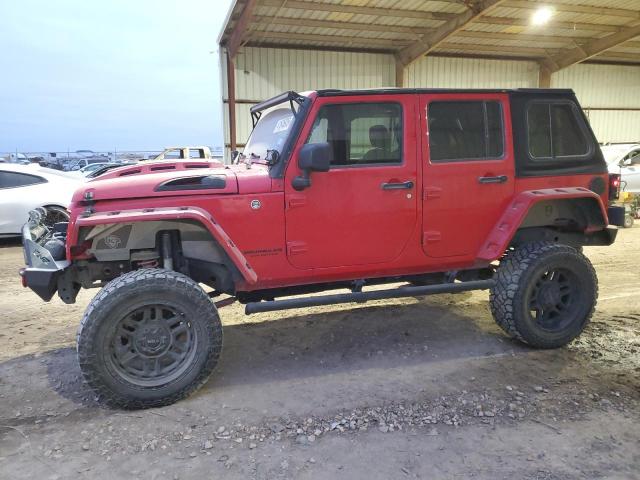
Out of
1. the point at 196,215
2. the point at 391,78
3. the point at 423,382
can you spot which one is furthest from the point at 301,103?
the point at 391,78

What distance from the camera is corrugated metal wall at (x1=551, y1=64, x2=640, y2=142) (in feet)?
63.7

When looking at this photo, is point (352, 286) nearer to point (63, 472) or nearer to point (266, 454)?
point (266, 454)

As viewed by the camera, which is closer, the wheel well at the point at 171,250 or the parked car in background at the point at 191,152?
the wheel well at the point at 171,250

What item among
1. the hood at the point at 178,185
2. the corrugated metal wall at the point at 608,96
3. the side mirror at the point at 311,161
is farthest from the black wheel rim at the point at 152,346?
the corrugated metal wall at the point at 608,96

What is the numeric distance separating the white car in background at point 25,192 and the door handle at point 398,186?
6.69 meters

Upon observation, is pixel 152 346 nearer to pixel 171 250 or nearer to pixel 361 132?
pixel 171 250

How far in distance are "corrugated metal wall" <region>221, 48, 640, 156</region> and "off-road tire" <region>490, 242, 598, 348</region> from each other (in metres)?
12.6

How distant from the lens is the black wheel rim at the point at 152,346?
3.22 meters

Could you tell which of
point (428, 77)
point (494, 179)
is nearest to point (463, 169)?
point (494, 179)

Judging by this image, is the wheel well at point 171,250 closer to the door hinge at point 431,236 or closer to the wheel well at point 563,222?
the door hinge at point 431,236

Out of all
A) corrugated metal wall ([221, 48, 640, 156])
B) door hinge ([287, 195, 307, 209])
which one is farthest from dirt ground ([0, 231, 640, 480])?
corrugated metal wall ([221, 48, 640, 156])

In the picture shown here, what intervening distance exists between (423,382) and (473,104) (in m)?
2.25

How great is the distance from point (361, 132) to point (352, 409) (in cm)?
202

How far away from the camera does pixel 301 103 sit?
3656 millimetres
